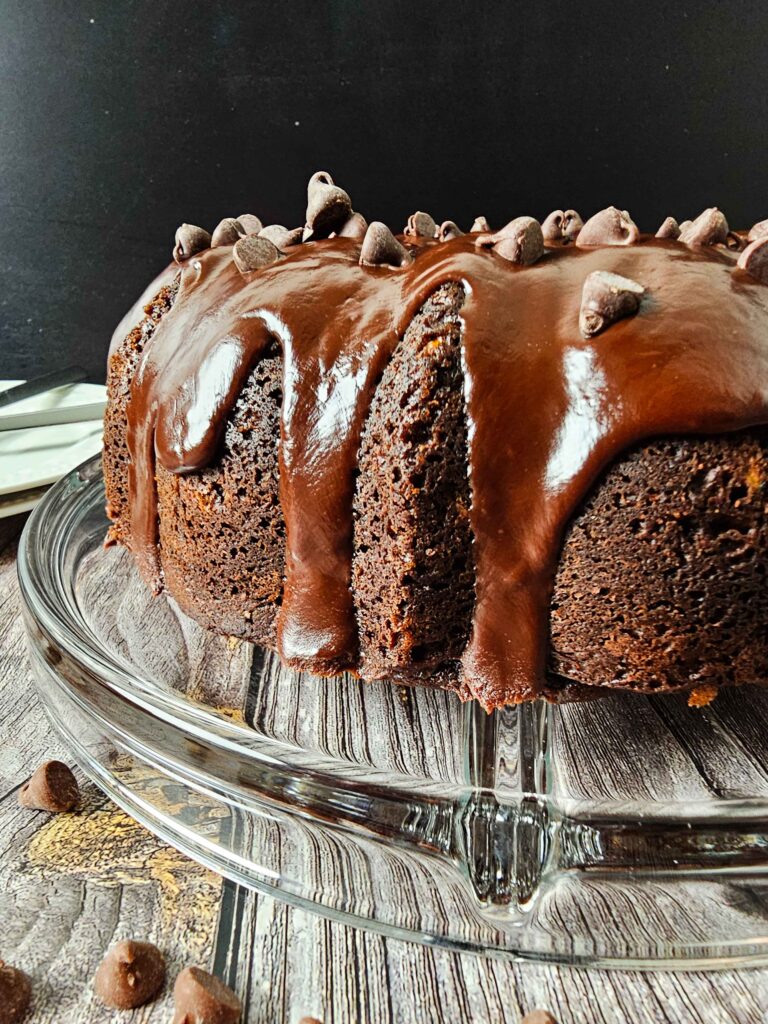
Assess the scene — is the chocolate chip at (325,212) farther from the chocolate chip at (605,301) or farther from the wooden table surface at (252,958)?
the wooden table surface at (252,958)

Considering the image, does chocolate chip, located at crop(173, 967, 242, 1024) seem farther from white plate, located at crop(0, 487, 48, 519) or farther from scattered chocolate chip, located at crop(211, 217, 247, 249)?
white plate, located at crop(0, 487, 48, 519)

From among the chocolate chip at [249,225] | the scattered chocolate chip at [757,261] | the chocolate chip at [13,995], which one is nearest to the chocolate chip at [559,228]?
the scattered chocolate chip at [757,261]

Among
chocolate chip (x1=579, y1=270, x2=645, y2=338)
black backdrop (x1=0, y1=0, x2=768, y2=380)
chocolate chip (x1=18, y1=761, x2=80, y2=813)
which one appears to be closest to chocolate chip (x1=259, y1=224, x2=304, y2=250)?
chocolate chip (x1=579, y1=270, x2=645, y2=338)

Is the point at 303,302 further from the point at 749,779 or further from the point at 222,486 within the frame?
the point at 749,779

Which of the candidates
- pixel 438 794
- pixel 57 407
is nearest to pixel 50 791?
pixel 438 794

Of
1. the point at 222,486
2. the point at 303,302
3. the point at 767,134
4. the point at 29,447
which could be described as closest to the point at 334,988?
the point at 222,486

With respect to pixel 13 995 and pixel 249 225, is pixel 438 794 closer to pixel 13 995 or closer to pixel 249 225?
pixel 13 995

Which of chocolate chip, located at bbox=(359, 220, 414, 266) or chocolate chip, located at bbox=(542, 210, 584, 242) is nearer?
chocolate chip, located at bbox=(359, 220, 414, 266)
